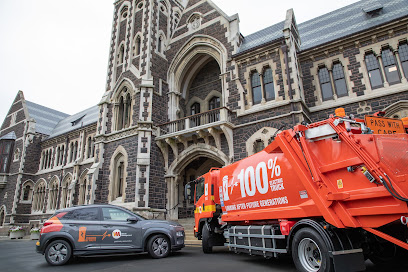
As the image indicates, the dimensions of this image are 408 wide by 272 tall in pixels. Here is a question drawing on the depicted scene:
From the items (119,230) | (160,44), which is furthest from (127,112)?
(119,230)

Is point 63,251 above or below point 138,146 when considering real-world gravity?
below

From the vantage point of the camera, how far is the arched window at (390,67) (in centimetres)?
1285

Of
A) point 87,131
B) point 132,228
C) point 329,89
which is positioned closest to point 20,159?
point 87,131

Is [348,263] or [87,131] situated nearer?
[348,263]

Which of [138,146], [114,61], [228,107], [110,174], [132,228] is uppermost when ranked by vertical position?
[114,61]

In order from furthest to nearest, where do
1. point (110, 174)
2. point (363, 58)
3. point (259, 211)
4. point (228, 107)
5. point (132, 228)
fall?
point (110, 174), point (228, 107), point (363, 58), point (132, 228), point (259, 211)

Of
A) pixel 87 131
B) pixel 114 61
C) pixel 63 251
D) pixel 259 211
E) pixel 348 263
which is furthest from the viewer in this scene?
pixel 87 131

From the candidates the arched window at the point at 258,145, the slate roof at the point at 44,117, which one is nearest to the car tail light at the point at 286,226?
the arched window at the point at 258,145

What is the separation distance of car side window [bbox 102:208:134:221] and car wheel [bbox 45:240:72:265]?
1.17 meters

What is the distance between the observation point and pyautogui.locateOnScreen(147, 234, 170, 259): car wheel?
26.2 feet

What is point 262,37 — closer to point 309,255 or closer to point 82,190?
point 309,255

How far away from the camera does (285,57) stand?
46.3 feet

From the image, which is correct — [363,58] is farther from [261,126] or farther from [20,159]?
[20,159]

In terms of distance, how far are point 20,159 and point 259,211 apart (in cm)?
3171
